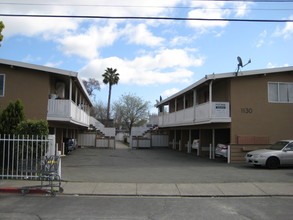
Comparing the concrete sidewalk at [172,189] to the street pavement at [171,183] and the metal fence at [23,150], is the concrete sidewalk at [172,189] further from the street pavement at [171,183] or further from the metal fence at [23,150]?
the metal fence at [23,150]

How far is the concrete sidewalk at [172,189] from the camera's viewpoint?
9975mm

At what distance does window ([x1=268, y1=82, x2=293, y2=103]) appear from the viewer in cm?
2000

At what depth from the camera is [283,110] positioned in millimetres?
19781

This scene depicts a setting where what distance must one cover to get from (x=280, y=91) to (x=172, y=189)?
12691mm

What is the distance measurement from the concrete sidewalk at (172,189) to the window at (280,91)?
9.53 metres

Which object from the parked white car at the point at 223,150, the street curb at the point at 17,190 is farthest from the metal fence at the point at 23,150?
the parked white car at the point at 223,150

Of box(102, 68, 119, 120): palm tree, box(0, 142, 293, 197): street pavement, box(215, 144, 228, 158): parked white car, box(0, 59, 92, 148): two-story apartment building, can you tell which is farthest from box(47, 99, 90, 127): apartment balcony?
box(102, 68, 119, 120): palm tree

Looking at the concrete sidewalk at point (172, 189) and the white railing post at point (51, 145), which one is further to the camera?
the white railing post at point (51, 145)

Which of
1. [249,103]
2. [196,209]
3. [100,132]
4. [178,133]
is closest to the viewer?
[196,209]

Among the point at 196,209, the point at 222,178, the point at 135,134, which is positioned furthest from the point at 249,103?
the point at 135,134

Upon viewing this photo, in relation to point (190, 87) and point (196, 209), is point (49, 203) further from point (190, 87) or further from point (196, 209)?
point (190, 87)

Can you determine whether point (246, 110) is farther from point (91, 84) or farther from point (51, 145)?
point (91, 84)

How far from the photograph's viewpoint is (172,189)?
34.6ft

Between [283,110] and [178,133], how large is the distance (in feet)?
53.1
